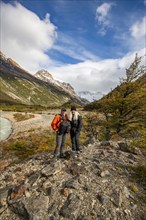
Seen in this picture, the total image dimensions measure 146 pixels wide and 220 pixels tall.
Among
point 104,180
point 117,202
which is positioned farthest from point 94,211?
point 104,180

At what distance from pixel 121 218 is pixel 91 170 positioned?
11.8 ft

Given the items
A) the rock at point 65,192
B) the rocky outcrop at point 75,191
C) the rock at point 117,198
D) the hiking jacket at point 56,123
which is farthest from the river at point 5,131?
the rock at point 117,198

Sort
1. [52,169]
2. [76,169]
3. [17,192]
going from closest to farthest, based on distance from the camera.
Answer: [17,192], [76,169], [52,169]

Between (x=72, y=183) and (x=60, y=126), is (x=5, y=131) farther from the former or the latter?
(x=72, y=183)

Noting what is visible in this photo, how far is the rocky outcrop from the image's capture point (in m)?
8.67

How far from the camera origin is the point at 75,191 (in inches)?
386

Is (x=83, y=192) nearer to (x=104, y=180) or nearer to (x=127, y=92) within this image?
(x=104, y=180)

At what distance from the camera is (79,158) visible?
13.2 metres

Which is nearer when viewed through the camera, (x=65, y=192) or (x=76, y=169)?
(x=65, y=192)

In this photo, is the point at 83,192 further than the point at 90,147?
No

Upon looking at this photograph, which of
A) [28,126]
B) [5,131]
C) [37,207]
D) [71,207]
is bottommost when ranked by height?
[37,207]

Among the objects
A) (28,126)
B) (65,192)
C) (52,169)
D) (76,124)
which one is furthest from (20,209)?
(28,126)

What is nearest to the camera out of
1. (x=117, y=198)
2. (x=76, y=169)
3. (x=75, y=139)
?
(x=117, y=198)

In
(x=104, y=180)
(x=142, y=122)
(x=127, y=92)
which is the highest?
(x=127, y=92)
